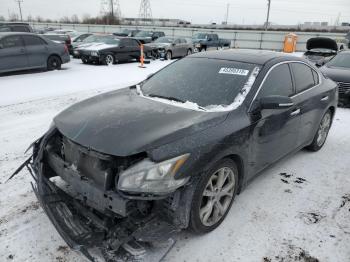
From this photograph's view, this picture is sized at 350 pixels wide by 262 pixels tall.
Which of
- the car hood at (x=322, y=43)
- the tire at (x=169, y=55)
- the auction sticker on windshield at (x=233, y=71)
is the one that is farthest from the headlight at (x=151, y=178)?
the tire at (x=169, y=55)

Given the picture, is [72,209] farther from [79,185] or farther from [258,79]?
[258,79]

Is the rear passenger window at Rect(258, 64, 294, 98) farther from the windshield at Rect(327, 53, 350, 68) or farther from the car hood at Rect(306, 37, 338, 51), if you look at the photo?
the car hood at Rect(306, 37, 338, 51)

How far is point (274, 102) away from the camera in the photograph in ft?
11.1

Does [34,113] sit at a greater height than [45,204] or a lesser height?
lesser

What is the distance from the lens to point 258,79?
3.59 metres

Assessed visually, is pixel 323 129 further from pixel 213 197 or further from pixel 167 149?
pixel 167 149

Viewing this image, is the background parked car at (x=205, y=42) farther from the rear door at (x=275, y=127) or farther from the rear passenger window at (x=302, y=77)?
the rear door at (x=275, y=127)

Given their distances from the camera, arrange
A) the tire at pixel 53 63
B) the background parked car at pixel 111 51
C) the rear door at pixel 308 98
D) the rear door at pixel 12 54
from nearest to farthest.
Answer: the rear door at pixel 308 98
the rear door at pixel 12 54
the tire at pixel 53 63
the background parked car at pixel 111 51

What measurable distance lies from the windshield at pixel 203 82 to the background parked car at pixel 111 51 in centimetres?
1153

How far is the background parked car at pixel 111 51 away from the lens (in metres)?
15.1

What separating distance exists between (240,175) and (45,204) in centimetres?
189

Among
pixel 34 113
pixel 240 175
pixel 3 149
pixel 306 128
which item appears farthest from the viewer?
pixel 34 113

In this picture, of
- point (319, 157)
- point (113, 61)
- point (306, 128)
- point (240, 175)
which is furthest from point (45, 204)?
point (113, 61)

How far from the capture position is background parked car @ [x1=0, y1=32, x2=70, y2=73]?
11.2 metres
